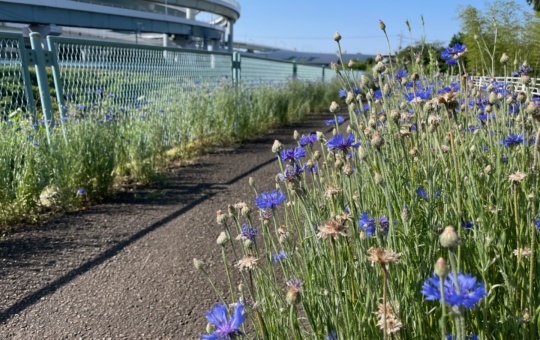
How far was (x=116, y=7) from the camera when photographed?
29938 mm

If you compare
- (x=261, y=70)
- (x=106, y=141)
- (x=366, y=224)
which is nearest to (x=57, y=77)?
(x=106, y=141)

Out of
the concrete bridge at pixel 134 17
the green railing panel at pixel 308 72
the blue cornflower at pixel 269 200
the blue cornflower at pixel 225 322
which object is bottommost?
the blue cornflower at pixel 225 322

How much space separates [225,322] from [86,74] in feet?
15.1

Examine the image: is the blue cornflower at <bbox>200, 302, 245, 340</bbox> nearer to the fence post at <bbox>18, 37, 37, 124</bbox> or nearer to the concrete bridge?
the fence post at <bbox>18, 37, 37, 124</bbox>

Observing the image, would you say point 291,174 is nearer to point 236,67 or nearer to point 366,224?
point 366,224

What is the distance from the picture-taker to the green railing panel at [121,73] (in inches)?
189

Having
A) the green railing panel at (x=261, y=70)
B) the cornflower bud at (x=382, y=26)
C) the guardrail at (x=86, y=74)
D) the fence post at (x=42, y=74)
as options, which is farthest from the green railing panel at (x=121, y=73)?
the cornflower bud at (x=382, y=26)

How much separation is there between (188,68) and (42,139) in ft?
12.1

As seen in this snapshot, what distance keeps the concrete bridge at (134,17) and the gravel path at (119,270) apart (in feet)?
77.9

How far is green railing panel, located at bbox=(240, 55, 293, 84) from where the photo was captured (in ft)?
30.4

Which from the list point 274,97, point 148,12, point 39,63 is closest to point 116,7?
point 148,12

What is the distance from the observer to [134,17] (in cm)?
3078

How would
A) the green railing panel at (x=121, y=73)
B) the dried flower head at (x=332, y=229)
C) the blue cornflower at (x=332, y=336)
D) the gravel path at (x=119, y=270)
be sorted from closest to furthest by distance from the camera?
the dried flower head at (x=332, y=229)
the blue cornflower at (x=332, y=336)
the gravel path at (x=119, y=270)
the green railing panel at (x=121, y=73)

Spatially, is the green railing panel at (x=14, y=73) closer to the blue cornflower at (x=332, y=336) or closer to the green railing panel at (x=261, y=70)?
the blue cornflower at (x=332, y=336)
